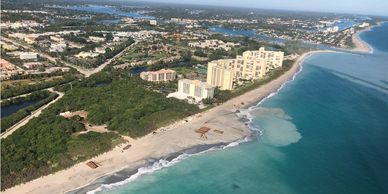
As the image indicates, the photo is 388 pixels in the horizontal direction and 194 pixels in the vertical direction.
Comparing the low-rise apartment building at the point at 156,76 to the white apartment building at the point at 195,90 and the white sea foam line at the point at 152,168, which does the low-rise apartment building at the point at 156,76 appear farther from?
the white sea foam line at the point at 152,168

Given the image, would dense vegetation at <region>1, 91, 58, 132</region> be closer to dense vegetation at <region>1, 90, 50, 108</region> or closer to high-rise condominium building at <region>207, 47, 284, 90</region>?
dense vegetation at <region>1, 90, 50, 108</region>

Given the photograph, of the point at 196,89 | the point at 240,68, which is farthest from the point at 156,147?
the point at 240,68

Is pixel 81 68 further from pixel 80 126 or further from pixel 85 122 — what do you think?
pixel 80 126

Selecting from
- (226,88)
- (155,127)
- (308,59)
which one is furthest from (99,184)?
(308,59)

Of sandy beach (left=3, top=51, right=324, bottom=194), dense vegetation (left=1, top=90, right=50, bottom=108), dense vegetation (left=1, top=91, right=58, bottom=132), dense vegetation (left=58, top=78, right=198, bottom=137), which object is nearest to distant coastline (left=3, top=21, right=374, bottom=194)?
sandy beach (left=3, top=51, right=324, bottom=194)

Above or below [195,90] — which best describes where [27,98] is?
below

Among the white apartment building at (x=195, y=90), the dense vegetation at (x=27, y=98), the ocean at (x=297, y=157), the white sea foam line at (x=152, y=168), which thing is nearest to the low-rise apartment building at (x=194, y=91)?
the white apartment building at (x=195, y=90)
